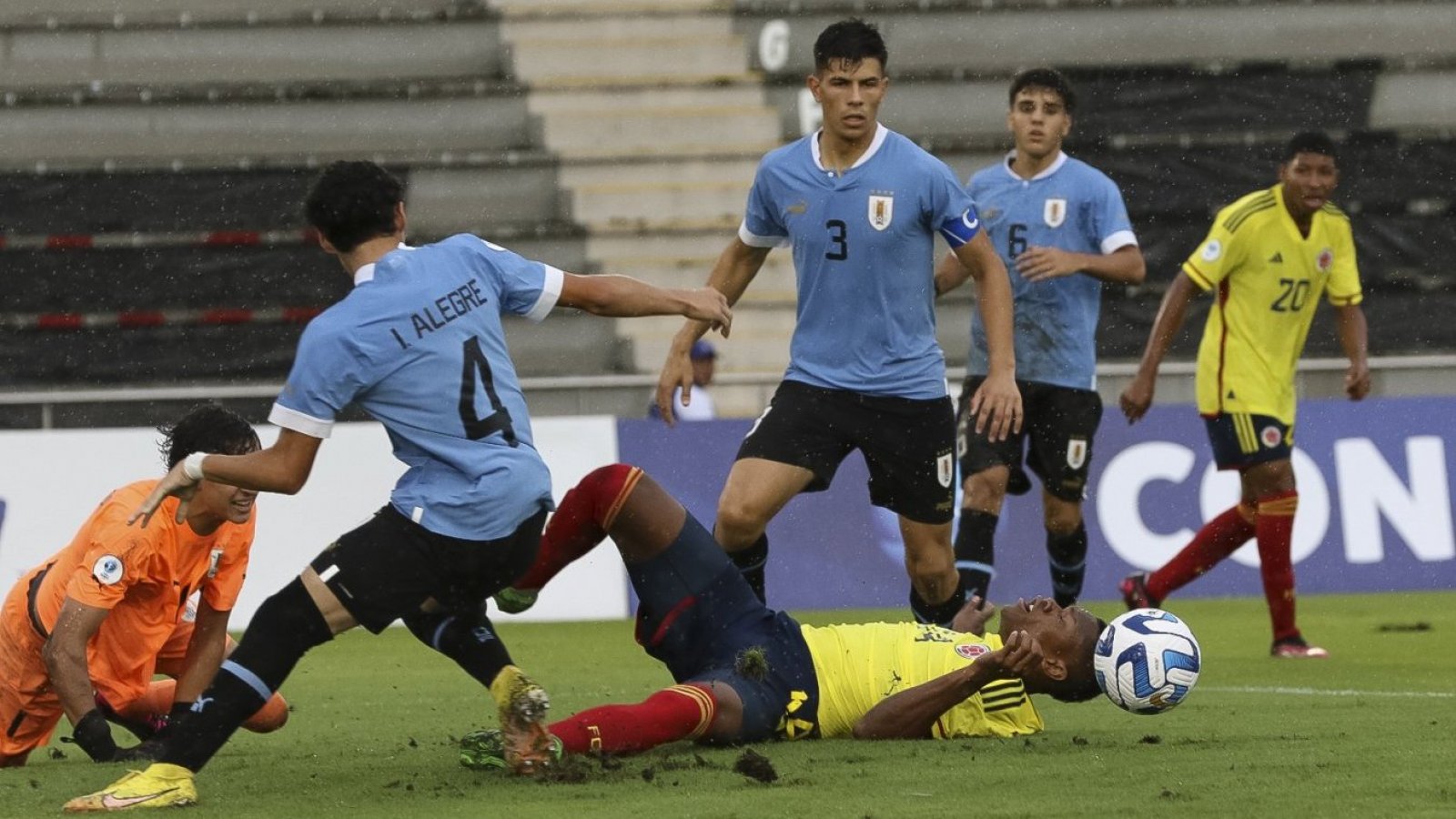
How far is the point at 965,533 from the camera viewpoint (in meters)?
9.65

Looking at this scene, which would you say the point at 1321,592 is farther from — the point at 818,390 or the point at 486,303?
the point at 486,303

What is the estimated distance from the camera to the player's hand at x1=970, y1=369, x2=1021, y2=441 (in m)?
7.36

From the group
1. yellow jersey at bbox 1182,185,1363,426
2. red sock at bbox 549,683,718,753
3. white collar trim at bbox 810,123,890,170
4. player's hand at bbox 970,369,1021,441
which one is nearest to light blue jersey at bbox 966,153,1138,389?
yellow jersey at bbox 1182,185,1363,426

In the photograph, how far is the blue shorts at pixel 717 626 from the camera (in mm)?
6469

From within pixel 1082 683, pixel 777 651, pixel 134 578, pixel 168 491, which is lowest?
pixel 1082 683

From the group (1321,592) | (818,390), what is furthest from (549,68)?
(818,390)

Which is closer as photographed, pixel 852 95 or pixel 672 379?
pixel 852 95

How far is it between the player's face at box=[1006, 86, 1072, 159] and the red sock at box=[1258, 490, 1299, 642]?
192 cm

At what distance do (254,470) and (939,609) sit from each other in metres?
3.30

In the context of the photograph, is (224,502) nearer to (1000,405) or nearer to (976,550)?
(1000,405)

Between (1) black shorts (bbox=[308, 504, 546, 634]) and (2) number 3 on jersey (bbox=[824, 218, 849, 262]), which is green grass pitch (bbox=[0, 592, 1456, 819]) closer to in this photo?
(1) black shorts (bbox=[308, 504, 546, 634])

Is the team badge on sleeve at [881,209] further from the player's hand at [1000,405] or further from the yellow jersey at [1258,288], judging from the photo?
the yellow jersey at [1258,288]

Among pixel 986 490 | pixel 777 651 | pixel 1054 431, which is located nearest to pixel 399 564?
pixel 777 651

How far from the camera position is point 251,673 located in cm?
560
